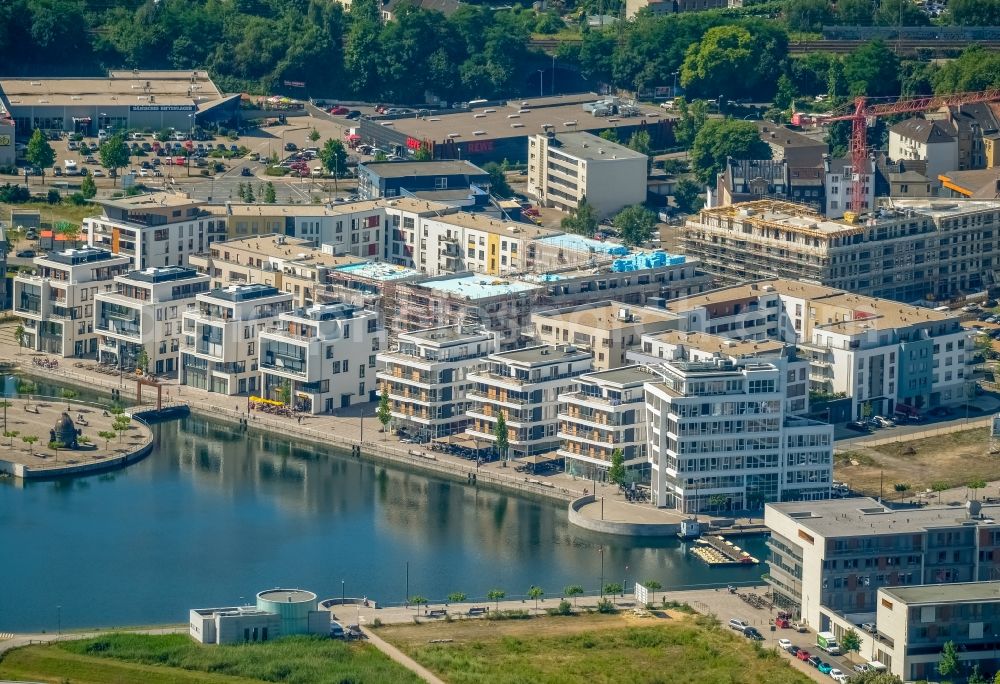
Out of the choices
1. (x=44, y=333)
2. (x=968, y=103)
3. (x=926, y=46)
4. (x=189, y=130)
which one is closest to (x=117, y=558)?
(x=44, y=333)

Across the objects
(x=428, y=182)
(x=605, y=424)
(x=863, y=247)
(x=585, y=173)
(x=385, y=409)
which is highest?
(x=585, y=173)

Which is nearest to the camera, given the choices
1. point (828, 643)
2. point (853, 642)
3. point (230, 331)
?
point (853, 642)

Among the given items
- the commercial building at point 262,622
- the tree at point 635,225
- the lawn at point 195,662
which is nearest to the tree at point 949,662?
the lawn at point 195,662

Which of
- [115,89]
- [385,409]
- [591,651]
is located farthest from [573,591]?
[115,89]

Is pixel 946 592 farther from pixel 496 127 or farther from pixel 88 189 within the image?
pixel 496 127

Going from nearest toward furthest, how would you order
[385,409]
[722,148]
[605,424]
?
[605,424], [385,409], [722,148]

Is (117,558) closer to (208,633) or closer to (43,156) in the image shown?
(208,633)

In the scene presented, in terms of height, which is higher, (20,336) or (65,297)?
(65,297)
